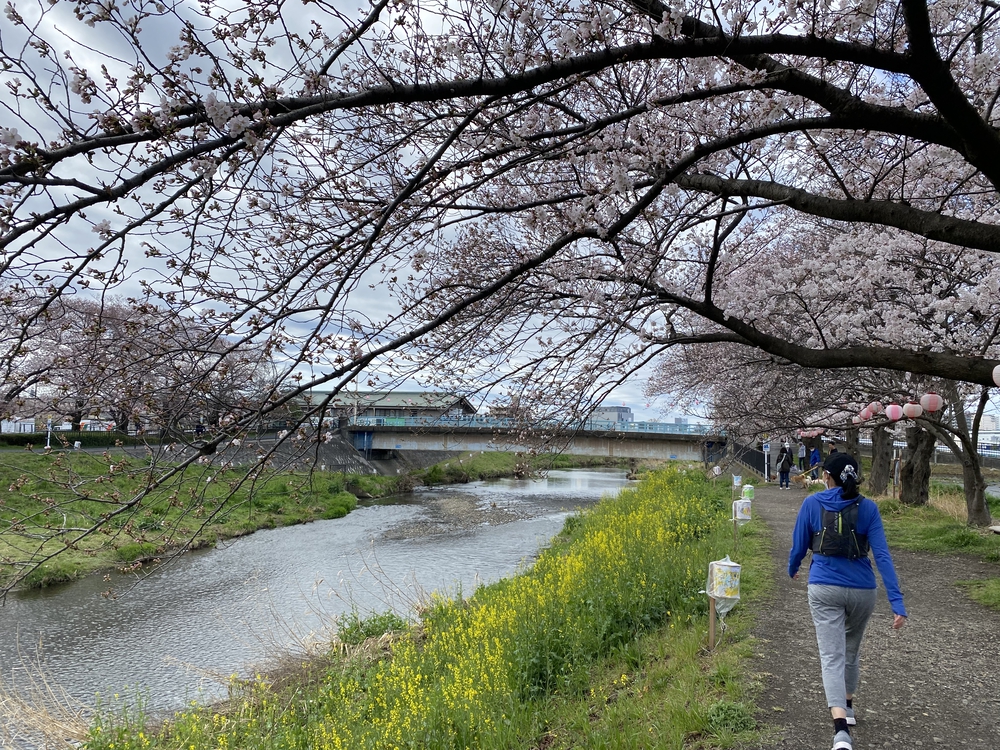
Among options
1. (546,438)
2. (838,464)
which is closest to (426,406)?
(546,438)

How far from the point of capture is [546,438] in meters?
4.86

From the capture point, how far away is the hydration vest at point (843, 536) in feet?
12.3

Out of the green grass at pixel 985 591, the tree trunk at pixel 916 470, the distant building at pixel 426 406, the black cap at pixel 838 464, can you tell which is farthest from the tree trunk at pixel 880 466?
the distant building at pixel 426 406

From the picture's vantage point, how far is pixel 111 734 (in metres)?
5.90

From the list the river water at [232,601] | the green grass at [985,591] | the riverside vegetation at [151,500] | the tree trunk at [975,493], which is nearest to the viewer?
the riverside vegetation at [151,500]

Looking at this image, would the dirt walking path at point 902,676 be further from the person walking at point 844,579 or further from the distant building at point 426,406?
the distant building at point 426,406

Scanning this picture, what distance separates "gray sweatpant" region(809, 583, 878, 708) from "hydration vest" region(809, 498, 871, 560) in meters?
0.21

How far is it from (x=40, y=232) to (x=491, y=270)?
11.3ft

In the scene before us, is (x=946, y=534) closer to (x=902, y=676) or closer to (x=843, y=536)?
(x=902, y=676)

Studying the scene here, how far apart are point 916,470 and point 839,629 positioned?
538 inches

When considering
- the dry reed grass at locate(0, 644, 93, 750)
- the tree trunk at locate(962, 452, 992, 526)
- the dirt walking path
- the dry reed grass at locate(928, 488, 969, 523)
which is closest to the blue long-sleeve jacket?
the dirt walking path

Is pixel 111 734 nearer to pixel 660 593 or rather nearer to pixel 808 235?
pixel 660 593

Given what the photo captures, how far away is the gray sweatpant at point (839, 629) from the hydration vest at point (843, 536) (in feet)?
0.68

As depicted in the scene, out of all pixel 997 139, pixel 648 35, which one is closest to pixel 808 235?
pixel 997 139
